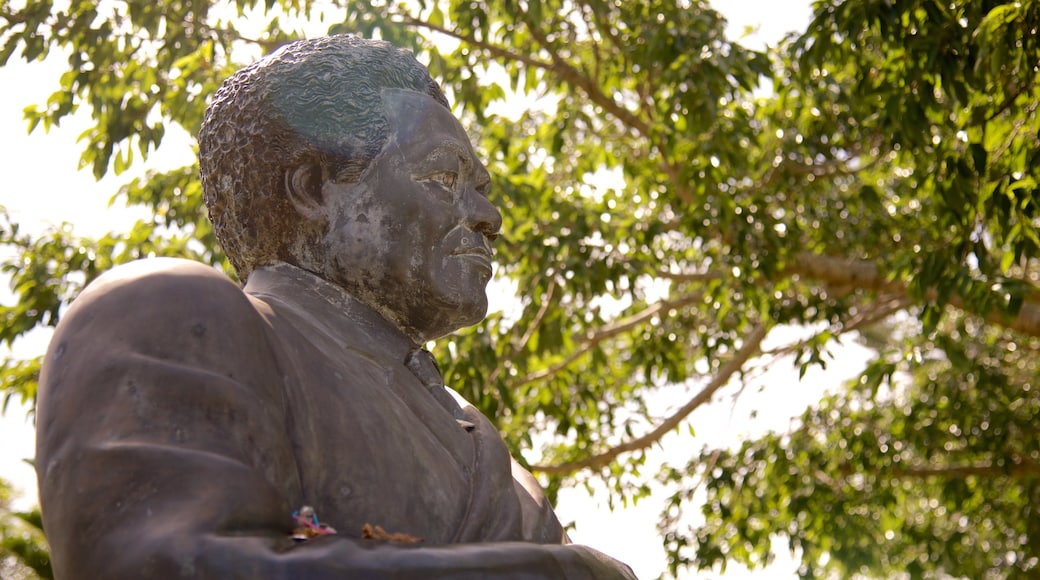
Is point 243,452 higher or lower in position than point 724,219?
lower

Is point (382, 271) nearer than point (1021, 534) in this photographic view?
Yes

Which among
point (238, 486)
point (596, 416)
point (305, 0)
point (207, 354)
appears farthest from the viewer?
point (596, 416)

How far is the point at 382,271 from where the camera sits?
2275 millimetres

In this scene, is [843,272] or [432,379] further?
[843,272]

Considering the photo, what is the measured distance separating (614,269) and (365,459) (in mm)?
5236

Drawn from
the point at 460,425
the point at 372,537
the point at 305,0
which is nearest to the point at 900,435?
the point at 305,0

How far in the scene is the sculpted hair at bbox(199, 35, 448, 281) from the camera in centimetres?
226

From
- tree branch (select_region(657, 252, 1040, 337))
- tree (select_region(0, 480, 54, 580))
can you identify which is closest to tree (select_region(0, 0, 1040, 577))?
tree branch (select_region(657, 252, 1040, 337))

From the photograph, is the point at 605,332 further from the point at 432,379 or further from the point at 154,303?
the point at 154,303

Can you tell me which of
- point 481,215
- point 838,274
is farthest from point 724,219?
point 481,215

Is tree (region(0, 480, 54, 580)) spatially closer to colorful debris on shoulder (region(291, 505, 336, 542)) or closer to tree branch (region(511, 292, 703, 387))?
tree branch (region(511, 292, 703, 387))

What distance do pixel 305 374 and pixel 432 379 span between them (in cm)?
42

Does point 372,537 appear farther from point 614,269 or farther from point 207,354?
point 614,269

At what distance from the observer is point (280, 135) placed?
2.25m
